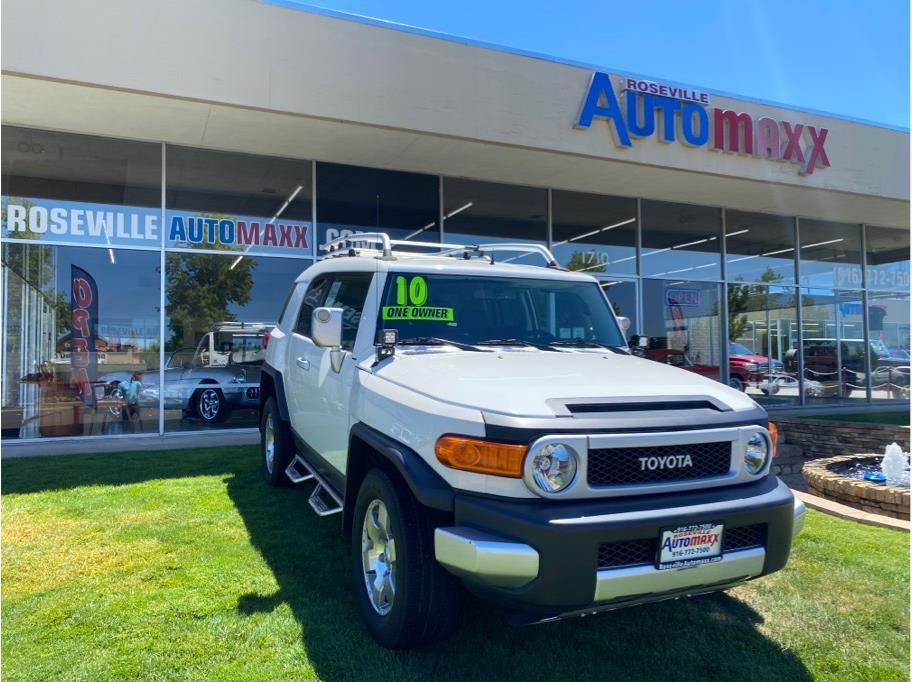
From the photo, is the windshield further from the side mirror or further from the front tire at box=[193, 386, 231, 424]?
the front tire at box=[193, 386, 231, 424]

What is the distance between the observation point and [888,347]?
16.0m

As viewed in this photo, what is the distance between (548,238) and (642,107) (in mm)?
2971

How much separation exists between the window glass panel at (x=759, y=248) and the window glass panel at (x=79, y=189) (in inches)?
450

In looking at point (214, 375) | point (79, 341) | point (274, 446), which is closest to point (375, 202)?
point (214, 375)

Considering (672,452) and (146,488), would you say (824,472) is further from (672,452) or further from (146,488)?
(146,488)

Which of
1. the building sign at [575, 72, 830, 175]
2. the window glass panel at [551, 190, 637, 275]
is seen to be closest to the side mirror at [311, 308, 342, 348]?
the building sign at [575, 72, 830, 175]

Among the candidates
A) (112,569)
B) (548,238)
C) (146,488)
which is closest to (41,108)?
(146,488)

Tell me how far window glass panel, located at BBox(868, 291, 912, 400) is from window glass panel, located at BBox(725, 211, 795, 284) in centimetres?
290

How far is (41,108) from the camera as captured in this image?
846 centimetres

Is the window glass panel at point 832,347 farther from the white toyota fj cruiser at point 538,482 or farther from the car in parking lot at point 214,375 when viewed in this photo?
the white toyota fj cruiser at point 538,482

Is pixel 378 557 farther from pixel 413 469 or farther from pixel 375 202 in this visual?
pixel 375 202

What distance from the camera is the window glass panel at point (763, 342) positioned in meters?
14.0

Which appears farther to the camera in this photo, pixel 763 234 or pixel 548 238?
pixel 763 234

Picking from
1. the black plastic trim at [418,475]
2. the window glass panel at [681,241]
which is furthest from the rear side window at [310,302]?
the window glass panel at [681,241]
